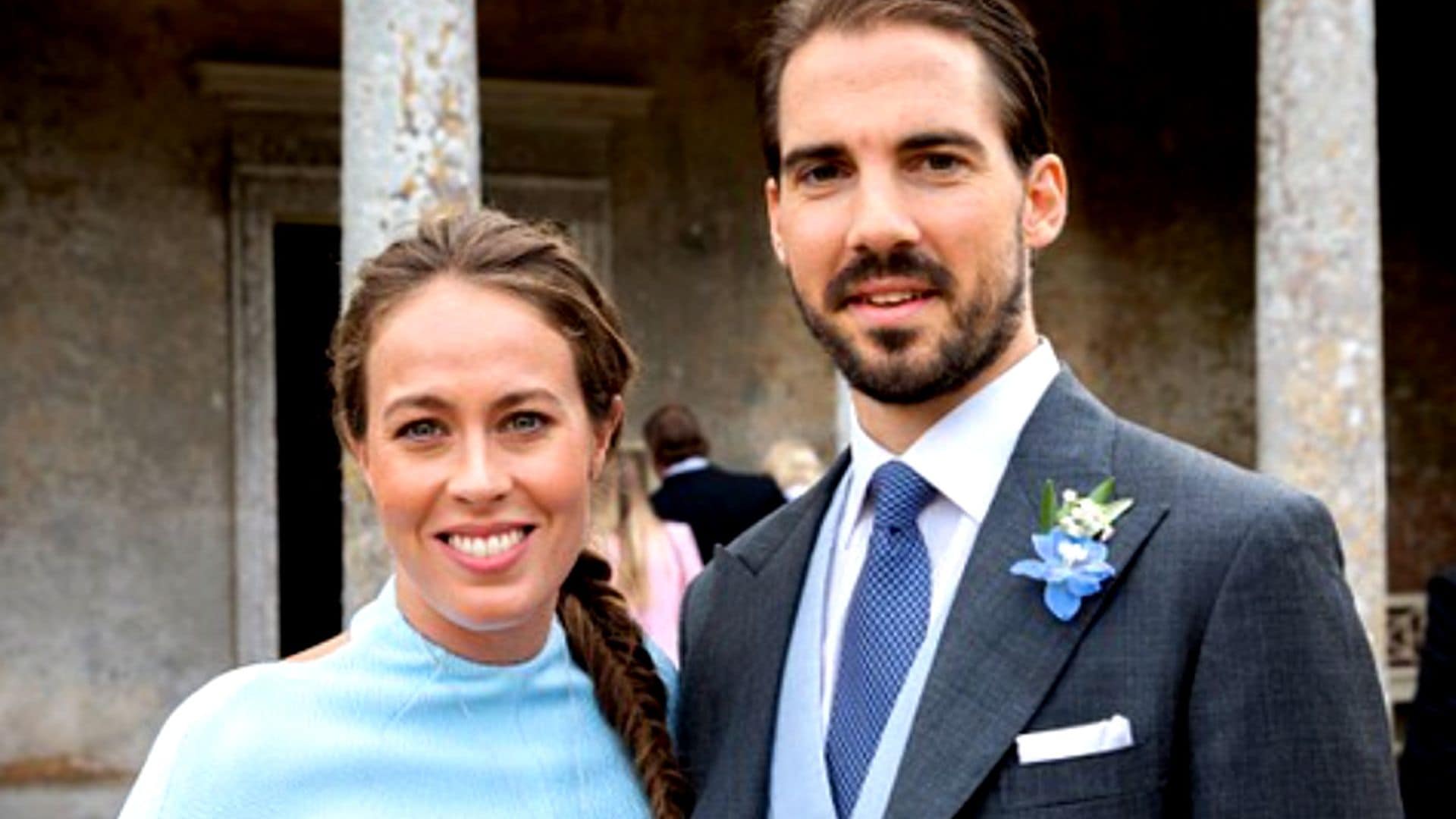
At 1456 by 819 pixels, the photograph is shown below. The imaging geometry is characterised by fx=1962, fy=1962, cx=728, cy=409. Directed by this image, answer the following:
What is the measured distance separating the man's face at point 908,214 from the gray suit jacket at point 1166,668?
192 mm

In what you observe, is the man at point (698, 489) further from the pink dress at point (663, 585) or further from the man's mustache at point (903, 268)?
the man's mustache at point (903, 268)

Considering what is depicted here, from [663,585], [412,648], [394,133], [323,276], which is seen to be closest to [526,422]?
[412,648]

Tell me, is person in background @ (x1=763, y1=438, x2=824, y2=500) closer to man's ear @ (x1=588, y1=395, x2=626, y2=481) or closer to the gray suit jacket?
man's ear @ (x1=588, y1=395, x2=626, y2=481)

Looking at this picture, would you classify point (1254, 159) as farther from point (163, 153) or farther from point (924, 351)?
point (924, 351)

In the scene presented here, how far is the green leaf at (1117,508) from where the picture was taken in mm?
2158

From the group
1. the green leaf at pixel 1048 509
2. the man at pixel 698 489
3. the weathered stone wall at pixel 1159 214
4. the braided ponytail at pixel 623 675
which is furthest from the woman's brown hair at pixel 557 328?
the weathered stone wall at pixel 1159 214

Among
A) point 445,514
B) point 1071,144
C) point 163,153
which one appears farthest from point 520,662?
point 1071,144

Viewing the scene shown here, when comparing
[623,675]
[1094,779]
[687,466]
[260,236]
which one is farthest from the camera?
[260,236]

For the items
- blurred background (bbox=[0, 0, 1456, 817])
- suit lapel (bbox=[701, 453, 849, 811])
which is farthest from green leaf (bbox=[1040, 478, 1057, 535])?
blurred background (bbox=[0, 0, 1456, 817])

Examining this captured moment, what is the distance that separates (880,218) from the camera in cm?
217

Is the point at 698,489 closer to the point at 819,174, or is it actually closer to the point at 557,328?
the point at 557,328

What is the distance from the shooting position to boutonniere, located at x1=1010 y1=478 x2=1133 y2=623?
2113 mm

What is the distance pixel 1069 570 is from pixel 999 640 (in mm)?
108

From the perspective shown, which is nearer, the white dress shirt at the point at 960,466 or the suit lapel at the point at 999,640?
the suit lapel at the point at 999,640
